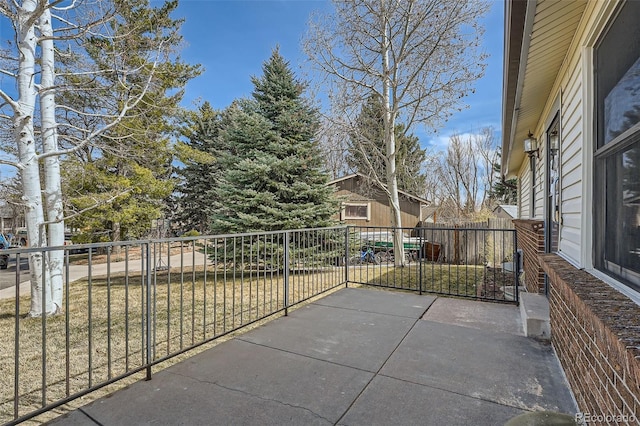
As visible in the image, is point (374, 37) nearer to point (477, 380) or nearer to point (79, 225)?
point (477, 380)

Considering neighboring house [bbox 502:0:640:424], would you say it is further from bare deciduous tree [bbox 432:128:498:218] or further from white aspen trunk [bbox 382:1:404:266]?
bare deciduous tree [bbox 432:128:498:218]

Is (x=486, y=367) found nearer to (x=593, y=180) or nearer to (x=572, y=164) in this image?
(x=593, y=180)

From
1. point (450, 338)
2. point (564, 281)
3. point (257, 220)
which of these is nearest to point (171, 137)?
point (257, 220)

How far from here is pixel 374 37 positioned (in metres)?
8.73

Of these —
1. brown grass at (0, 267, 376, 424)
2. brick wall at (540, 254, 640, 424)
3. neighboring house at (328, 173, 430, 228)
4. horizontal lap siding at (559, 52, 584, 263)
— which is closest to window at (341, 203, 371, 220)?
neighboring house at (328, 173, 430, 228)

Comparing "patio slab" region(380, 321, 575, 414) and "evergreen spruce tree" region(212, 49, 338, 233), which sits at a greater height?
"evergreen spruce tree" region(212, 49, 338, 233)

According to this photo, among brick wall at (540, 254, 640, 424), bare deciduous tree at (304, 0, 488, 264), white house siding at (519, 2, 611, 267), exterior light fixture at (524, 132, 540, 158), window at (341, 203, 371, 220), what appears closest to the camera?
brick wall at (540, 254, 640, 424)

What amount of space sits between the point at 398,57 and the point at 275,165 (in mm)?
4275

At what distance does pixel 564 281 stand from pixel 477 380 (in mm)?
887

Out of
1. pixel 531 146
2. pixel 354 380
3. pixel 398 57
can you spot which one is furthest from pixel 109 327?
pixel 398 57

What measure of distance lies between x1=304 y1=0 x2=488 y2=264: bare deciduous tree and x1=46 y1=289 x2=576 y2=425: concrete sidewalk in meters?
4.99

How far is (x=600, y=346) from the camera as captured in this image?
1432 mm

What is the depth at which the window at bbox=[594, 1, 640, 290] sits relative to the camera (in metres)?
1.51

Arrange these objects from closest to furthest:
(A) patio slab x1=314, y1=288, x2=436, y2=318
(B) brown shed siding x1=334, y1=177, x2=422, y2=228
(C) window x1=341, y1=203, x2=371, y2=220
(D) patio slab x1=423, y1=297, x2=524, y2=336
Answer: (D) patio slab x1=423, y1=297, x2=524, y2=336, (A) patio slab x1=314, y1=288, x2=436, y2=318, (B) brown shed siding x1=334, y1=177, x2=422, y2=228, (C) window x1=341, y1=203, x2=371, y2=220
